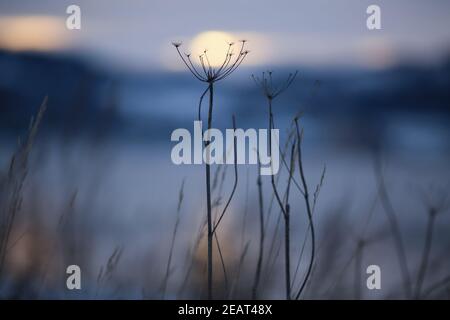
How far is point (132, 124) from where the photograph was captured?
2424 millimetres

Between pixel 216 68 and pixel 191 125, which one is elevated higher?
pixel 216 68

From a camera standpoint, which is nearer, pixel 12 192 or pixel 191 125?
pixel 12 192

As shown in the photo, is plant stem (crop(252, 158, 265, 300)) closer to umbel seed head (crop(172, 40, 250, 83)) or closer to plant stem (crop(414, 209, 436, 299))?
umbel seed head (crop(172, 40, 250, 83))

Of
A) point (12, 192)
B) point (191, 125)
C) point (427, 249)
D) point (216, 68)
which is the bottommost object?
point (427, 249)

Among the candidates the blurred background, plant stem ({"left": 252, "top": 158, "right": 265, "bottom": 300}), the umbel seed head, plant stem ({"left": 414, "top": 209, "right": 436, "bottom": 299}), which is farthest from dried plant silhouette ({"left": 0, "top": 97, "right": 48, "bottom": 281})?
plant stem ({"left": 414, "top": 209, "right": 436, "bottom": 299})

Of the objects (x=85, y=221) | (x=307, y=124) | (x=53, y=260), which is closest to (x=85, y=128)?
(x=85, y=221)

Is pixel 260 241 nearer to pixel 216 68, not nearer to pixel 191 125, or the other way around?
pixel 191 125

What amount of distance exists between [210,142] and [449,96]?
88 centimetres

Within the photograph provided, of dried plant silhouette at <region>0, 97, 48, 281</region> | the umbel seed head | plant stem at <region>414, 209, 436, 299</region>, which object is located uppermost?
the umbel seed head

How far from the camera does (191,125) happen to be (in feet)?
7.78

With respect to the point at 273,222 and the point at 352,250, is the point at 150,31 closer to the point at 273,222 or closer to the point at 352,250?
the point at 273,222

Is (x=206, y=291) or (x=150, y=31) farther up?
(x=150, y=31)

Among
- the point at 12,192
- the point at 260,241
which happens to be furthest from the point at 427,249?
the point at 12,192

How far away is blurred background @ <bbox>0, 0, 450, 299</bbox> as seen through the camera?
234 centimetres
